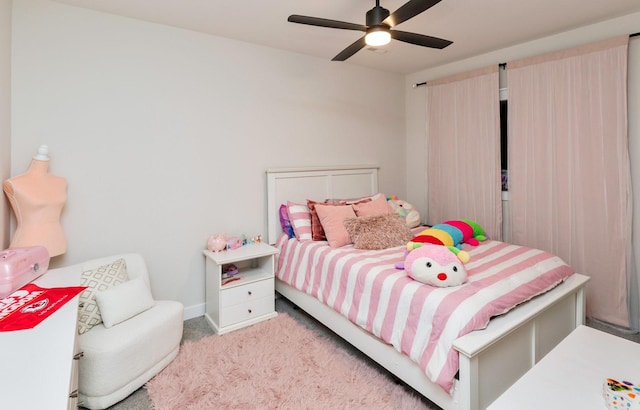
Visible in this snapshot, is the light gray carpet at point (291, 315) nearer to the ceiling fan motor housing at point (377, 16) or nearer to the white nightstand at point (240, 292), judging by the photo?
the white nightstand at point (240, 292)

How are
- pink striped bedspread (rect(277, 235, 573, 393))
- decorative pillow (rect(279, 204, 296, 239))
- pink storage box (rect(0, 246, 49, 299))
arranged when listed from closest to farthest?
pink storage box (rect(0, 246, 49, 299))
pink striped bedspread (rect(277, 235, 573, 393))
decorative pillow (rect(279, 204, 296, 239))

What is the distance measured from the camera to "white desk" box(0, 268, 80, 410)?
834mm

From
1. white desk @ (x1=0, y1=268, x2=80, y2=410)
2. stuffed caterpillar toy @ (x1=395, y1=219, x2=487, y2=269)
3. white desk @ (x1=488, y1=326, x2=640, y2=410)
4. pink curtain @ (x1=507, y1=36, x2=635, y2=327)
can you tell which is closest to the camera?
white desk @ (x1=0, y1=268, x2=80, y2=410)

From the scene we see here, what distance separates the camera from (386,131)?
432cm

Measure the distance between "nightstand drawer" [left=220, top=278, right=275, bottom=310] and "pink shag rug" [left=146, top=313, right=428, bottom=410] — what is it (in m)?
0.27

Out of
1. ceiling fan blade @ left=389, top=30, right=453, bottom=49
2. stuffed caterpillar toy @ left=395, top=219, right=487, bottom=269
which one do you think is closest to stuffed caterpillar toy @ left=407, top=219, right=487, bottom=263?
stuffed caterpillar toy @ left=395, top=219, right=487, bottom=269

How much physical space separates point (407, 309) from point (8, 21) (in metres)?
3.05

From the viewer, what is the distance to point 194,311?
118 inches

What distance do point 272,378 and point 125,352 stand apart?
88 cm

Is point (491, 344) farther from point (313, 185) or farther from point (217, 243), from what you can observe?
point (313, 185)

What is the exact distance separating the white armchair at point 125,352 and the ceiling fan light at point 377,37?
2215mm

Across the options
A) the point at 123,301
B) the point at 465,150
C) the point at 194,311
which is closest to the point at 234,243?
the point at 194,311

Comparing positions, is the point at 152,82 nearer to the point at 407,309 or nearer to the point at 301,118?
the point at 301,118

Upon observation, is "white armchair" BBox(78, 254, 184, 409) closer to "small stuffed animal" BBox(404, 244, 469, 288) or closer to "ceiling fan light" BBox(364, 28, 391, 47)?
"small stuffed animal" BBox(404, 244, 469, 288)
